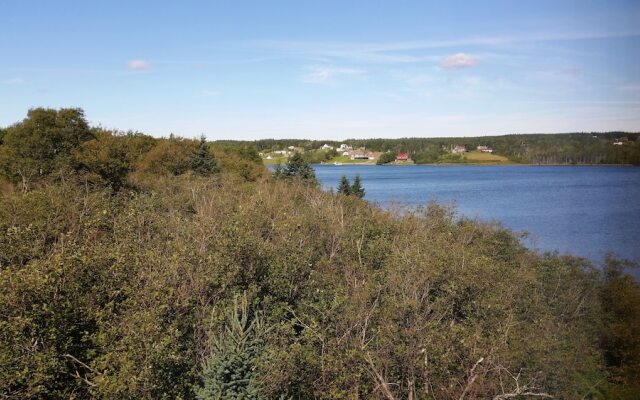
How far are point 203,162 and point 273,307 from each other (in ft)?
104

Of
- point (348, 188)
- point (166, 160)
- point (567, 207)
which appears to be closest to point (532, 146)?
point (567, 207)

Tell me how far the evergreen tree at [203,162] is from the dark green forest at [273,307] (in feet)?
42.9

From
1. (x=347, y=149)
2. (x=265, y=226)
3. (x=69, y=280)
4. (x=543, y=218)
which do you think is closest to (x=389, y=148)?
(x=347, y=149)

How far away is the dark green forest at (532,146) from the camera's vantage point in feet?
89.8

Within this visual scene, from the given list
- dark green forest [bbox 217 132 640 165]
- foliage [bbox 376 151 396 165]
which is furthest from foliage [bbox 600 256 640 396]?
foliage [bbox 376 151 396 165]

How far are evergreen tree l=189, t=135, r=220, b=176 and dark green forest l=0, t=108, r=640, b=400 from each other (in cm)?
1309

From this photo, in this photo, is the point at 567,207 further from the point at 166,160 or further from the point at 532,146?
the point at 166,160

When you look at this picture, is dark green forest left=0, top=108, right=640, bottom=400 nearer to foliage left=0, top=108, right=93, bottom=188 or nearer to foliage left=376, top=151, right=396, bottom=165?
foliage left=0, top=108, right=93, bottom=188

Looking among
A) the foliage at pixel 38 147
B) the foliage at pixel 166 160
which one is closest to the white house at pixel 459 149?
the foliage at pixel 166 160

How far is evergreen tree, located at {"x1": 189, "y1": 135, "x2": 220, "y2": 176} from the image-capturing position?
42562 mm

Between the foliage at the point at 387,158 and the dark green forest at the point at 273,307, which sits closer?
the dark green forest at the point at 273,307

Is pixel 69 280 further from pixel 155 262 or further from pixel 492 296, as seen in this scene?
pixel 492 296

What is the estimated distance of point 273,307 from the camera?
13.4 m

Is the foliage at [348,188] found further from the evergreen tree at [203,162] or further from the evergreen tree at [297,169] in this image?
the evergreen tree at [203,162]
